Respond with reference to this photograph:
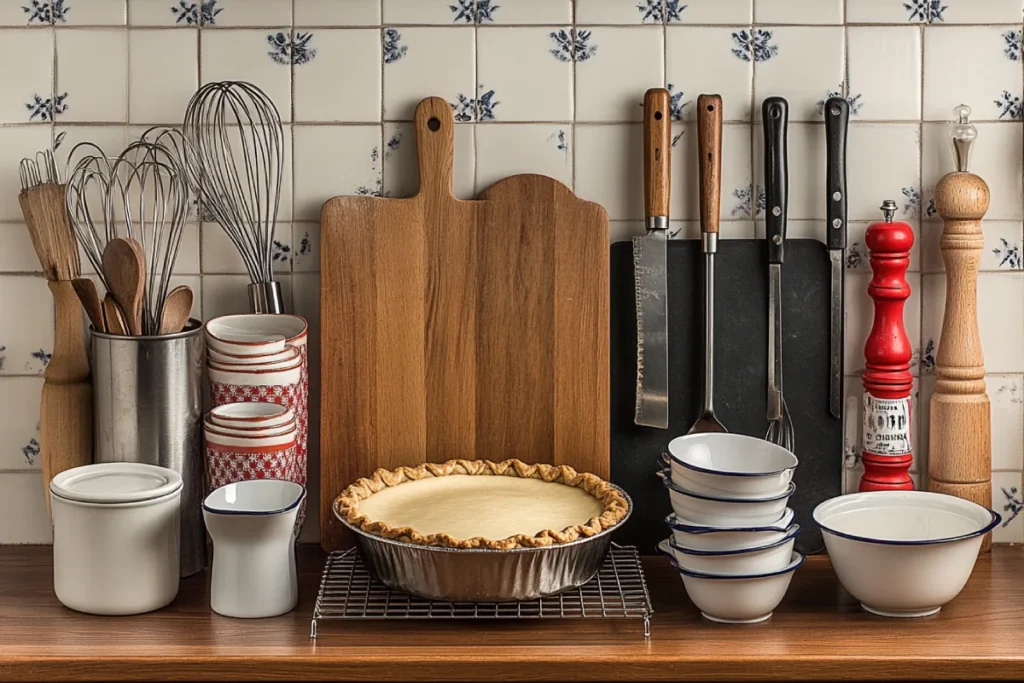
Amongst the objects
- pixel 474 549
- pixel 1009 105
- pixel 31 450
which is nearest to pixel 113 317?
pixel 31 450

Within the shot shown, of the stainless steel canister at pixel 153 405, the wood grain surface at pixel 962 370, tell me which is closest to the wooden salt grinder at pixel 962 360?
the wood grain surface at pixel 962 370

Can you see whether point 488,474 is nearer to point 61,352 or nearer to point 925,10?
point 61,352

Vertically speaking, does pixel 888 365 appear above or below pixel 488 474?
above

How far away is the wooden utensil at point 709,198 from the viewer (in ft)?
4.06

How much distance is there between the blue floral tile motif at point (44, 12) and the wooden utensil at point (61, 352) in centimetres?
21

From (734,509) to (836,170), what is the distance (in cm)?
46

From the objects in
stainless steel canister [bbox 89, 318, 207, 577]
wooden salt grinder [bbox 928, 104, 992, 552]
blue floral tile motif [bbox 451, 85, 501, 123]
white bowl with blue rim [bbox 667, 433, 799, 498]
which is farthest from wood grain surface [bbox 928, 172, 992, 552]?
stainless steel canister [bbox 89, 318, 207, 577]

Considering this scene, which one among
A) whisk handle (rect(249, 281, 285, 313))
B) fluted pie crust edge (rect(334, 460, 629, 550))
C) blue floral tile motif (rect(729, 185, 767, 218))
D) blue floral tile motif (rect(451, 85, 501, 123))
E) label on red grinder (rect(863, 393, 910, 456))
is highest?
blue floral tile motif (rect(451, 85, 501, 123))

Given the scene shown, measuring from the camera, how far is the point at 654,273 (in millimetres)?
1255

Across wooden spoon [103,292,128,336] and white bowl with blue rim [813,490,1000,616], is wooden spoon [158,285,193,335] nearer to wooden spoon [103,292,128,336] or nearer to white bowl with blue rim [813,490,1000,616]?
wooden spoon [103,292,128,336]

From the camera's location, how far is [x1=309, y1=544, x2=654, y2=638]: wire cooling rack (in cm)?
105

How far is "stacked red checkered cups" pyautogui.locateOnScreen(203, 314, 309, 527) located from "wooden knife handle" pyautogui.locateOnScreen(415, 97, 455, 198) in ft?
0.73

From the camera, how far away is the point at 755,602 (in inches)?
41.0

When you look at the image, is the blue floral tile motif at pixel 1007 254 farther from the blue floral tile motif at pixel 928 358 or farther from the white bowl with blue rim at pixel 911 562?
the white bowl with blue rim at pixel 911 562
